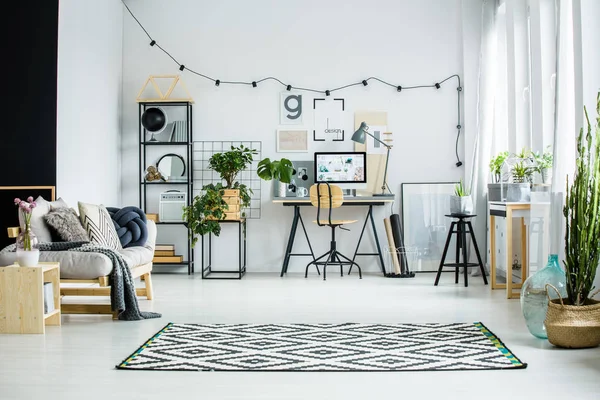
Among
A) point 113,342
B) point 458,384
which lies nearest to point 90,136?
point 113,342

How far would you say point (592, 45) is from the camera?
13.5ft

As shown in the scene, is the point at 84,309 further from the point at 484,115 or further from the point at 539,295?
the point at 484,115

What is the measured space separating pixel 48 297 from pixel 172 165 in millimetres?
3167

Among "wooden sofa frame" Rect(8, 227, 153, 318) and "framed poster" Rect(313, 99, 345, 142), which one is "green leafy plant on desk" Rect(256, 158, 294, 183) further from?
"wooden sofa frame" Rect(8, 227, 153, 318)

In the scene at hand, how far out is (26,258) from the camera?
395 centimetres

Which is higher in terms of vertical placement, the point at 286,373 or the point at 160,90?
the point at 160,90

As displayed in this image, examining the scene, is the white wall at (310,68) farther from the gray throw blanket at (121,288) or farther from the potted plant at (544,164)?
A: the gray throw blanket at (121,288)

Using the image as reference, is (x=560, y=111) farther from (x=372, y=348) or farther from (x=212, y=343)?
(x=212, y=343)

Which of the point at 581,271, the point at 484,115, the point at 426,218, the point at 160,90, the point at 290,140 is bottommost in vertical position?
the point at 581,271

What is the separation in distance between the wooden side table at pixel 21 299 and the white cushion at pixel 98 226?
0.85 metres

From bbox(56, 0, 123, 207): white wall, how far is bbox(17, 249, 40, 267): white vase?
1.75 m

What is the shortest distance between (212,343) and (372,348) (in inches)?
31.0

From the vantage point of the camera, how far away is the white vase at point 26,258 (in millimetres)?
3949

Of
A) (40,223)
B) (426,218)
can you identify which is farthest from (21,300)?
(426,218)
